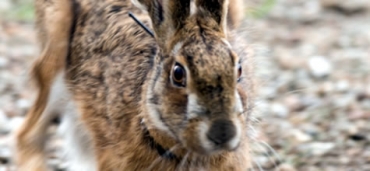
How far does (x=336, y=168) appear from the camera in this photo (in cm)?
681

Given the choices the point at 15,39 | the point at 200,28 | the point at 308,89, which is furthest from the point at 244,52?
the point at 15,39

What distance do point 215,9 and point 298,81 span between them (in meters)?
4.10

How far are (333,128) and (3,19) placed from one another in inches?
178

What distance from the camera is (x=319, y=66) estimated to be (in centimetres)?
918

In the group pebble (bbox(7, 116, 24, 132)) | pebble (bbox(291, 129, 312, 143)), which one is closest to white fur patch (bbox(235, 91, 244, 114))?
pebble (bbox(291, 129, 312, 143))

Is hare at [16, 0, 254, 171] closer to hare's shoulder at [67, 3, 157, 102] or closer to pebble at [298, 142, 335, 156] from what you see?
hare's shoulder at [67, 3, 157, 102]

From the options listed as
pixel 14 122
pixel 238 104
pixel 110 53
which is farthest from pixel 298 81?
pixel 238 104

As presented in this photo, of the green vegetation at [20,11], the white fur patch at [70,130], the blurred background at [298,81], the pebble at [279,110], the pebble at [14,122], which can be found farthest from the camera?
the green vegetation at [20,11]

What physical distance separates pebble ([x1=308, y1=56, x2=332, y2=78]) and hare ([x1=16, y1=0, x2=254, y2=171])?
3.12m

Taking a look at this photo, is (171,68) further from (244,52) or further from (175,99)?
(244,52)

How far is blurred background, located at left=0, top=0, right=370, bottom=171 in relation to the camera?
22.7ft

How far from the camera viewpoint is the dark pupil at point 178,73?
4590 mm

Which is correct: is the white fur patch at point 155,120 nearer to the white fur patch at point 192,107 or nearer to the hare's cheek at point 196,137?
the hare's cheek at point 196,137

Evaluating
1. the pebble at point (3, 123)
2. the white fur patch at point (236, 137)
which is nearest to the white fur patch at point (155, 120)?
the white fur patch at point (236, 137)
